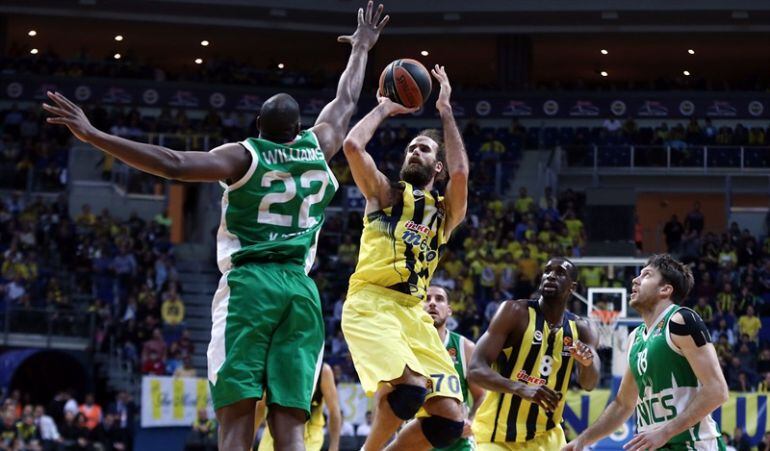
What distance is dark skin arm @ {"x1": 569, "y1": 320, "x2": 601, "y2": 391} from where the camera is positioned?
8.70 metres

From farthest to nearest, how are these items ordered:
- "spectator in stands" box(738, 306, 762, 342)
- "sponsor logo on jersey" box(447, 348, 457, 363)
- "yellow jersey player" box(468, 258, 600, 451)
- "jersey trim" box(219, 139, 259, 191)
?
"spectator in stands" box(738, 306, 762, 342)
"sponsor logo on jersey" box(447, 348, 457, 363)
"yellow jersey player" box(468, 258, 600, 451)
"jersey trim" box(219, 139, 259, 191)

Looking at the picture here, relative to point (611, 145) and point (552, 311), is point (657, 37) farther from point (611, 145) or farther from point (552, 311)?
point (552, 311)

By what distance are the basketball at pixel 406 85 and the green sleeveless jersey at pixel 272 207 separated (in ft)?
5.45

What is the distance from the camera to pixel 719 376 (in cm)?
749

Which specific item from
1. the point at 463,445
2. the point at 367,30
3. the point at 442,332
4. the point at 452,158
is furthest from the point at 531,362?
the point at 367,30

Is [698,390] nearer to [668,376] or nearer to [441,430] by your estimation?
[668,376]

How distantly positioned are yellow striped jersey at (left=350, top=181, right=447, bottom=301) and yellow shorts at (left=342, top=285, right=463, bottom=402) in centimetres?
9

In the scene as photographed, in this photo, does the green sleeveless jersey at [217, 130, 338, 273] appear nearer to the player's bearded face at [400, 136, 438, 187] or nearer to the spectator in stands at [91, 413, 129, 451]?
the player's bearded face at [400, 136, 438, 187]

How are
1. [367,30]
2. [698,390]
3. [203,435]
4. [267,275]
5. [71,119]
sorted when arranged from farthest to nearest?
[203,435], [367,30], [698,390], [267,275], [71,119]

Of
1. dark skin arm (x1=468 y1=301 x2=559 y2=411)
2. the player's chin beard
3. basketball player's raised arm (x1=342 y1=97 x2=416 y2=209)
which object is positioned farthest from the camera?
the player's chin beard

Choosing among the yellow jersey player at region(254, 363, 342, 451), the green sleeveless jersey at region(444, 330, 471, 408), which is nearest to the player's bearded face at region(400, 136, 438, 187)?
the green sleeveless jersey at region(444, 330, 471, 408)

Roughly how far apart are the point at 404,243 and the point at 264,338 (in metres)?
2.19

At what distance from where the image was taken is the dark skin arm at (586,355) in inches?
343

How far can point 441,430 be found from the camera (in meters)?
8.27
